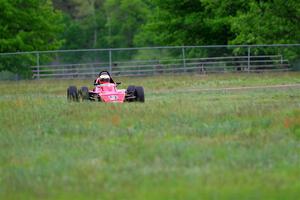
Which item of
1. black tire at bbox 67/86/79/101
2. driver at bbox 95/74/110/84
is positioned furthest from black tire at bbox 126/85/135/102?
black tire at bbox 67/86/79/101

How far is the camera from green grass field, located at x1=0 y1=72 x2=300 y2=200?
356 inches

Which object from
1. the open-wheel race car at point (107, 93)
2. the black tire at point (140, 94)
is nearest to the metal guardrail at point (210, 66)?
the open-wheel race car at point (107, 93)

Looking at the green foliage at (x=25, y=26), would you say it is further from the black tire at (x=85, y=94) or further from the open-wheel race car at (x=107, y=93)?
the black tire at (x=85, y=94)

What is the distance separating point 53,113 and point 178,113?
10.6ft

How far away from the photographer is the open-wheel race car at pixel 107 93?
2349 cm

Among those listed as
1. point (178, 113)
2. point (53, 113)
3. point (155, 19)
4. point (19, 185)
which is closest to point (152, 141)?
point (19, 185)

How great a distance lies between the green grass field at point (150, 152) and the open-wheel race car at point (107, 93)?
3.56m

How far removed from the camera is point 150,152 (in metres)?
11.6

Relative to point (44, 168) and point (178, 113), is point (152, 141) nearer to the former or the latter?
point (44, 168)

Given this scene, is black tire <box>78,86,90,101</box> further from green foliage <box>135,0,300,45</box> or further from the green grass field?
green foliage <box>135,0,300,45</box>

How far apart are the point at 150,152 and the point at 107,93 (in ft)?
40.5

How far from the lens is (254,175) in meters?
9.74

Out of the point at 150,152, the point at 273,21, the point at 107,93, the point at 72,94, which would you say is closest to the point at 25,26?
the point at 273,21

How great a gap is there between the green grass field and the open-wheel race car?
356cm
